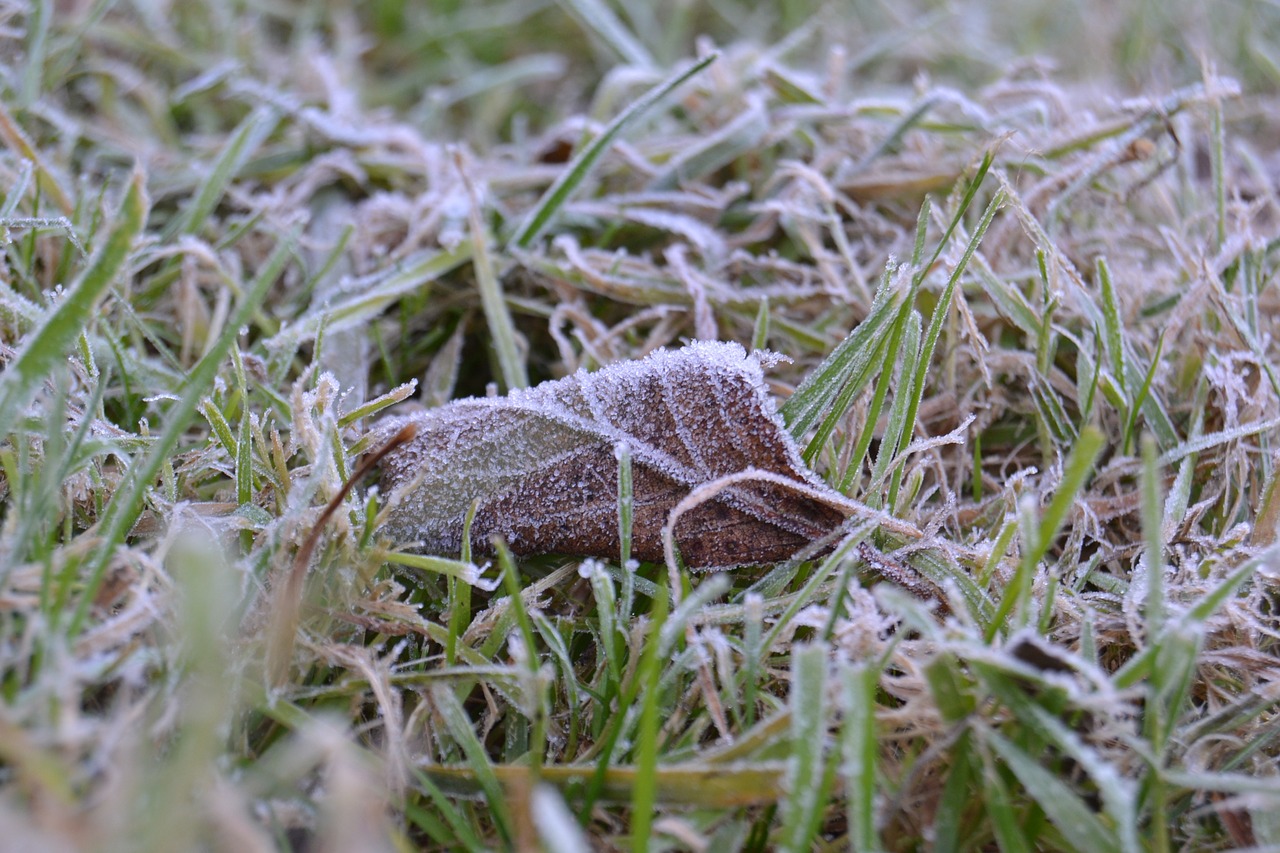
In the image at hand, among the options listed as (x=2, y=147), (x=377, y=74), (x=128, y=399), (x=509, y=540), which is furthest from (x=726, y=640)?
(x=377, y=74)

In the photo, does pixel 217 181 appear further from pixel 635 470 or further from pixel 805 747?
pixel 805 747

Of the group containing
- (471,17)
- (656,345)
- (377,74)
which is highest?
(471,17)

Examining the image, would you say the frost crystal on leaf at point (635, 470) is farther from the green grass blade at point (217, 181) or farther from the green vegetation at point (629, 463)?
the green grass blade at point (217, 181)

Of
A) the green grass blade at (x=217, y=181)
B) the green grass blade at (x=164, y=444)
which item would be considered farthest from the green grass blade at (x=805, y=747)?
the green grass blade at (x=217, y=181)

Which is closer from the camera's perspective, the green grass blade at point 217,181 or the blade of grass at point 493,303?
the blade of grass at point 493,303

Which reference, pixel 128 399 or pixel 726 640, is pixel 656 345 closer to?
pixel 726 640

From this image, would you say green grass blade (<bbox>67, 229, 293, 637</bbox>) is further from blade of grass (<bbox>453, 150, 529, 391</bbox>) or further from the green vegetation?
blade of grass (<bbox>453, 150, 529, 391</bbox>)

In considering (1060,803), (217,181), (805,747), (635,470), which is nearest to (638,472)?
(635,470)
